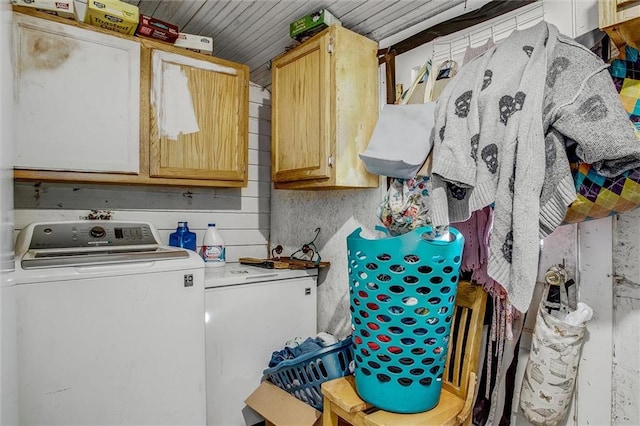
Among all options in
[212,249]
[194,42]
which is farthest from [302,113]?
[212,249]

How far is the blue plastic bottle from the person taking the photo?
2510mm

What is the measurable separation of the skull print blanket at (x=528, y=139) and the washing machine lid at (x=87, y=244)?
1.37 meters

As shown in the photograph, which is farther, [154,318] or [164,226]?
[164,226]

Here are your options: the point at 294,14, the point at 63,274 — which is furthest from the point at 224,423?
the point at 294,14

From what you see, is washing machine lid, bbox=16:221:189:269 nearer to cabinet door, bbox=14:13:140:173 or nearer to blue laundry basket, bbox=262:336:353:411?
cabinet door, bbox=14:13:140:173

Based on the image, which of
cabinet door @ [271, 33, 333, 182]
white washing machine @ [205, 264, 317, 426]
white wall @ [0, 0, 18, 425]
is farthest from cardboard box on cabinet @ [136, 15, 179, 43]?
white wall @ [0, 0, 18, 425]

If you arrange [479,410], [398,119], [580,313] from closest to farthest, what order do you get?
[580,313]
[479,410]
[398,119]

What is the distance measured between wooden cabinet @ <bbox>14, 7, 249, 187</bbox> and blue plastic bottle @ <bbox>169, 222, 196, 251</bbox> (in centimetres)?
39

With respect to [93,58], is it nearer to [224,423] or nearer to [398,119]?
[398,119]

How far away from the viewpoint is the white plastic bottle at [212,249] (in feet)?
8.19

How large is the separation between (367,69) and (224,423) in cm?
207

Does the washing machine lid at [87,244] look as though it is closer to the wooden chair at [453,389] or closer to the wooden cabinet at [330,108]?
the wooden cabinet at [330,108]

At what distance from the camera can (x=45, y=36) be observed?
6.02 ft

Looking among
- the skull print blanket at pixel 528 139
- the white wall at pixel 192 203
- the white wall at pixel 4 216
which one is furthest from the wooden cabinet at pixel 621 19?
the white wall at pixel 192 203
